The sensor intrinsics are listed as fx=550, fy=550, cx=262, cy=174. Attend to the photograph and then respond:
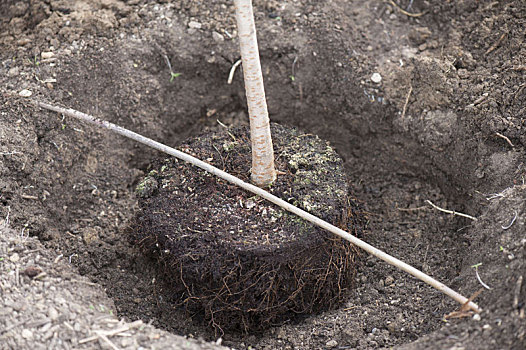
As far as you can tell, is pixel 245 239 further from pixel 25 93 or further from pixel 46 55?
pixel 46 55

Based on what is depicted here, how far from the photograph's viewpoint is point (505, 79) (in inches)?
118

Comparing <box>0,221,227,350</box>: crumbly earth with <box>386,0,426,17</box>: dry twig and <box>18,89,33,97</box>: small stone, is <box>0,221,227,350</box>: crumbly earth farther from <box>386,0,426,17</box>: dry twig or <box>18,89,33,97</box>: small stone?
<box>386,0,426,17</box>: dry twig

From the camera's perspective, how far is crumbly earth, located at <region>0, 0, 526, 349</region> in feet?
9.08

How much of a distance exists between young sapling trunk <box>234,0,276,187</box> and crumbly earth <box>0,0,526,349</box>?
81 centimetres

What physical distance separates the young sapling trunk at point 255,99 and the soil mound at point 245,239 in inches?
4.3

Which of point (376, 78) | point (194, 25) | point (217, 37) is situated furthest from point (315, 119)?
point (194, 25)

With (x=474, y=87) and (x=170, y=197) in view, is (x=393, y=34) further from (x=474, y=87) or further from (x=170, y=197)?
(x=170, y=197)

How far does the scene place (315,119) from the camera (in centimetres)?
360

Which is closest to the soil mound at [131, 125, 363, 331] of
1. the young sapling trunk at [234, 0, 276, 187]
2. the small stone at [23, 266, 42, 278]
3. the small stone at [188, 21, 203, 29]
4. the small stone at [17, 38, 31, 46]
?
the young sapling trunk at [234, 0, 276, 187]

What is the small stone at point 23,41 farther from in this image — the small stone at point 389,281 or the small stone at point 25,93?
the small stone at point 389,281

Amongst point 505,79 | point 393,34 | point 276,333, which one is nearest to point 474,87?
point 505,79

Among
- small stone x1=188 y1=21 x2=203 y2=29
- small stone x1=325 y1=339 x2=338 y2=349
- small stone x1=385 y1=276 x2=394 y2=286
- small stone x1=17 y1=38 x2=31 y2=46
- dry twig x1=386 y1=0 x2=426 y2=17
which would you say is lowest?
small stone x1=325 y1=339 x2=338 y2=349

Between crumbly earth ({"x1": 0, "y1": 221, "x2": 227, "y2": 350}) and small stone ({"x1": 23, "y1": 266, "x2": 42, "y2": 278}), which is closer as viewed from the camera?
crumbly earth ({"x1": 0, "y1": 221, "x2": 227, "y2": 350})

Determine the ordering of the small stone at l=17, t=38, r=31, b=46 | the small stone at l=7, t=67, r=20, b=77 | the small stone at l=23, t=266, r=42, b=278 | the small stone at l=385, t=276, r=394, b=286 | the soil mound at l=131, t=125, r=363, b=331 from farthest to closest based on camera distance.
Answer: the small stone at l=17, t=38, r=31, b=46
the small stone at l=7, t=67, r=20, b=77
the small stone at l=385, t=276, r=394, b=286
the soil mound at l=131, t=125, r=363, b=331
the small stone at l=23, t=266, r=42, b=278
